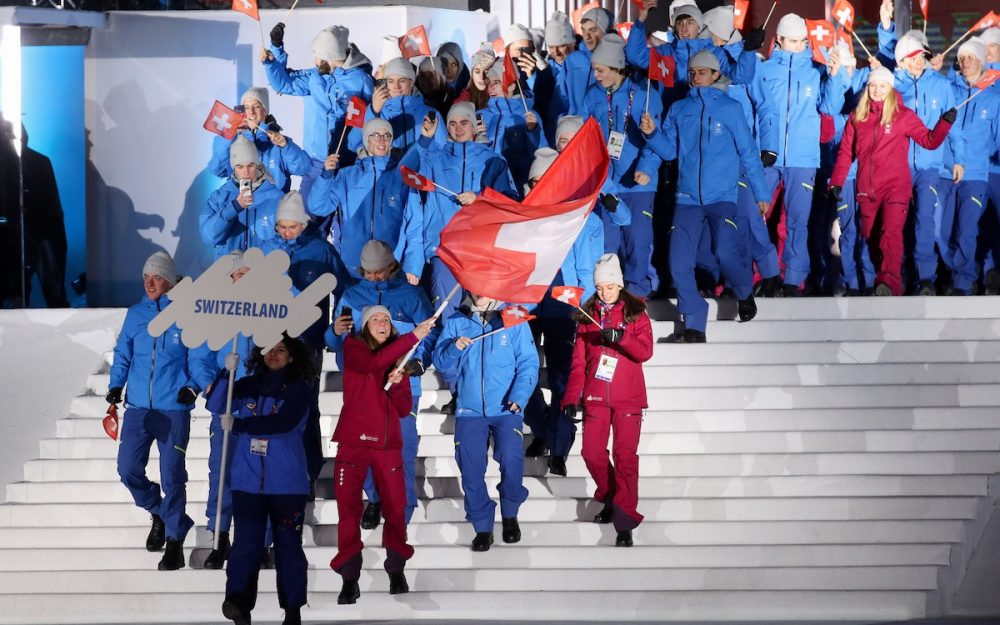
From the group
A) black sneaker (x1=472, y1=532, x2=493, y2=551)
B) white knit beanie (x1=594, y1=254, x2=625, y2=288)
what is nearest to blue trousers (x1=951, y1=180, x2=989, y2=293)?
white knit beanie (x1=594, y1=254, x2=625, y2=288)

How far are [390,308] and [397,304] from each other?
52 mm

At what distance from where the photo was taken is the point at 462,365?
1109 centimetres

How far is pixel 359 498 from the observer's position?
34.7 feet

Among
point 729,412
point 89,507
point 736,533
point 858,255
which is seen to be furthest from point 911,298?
point 89,507

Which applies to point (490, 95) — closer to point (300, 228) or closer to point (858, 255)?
point (300, 228)

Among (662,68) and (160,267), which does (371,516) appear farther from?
(662,68)

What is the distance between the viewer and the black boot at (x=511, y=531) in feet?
36.2

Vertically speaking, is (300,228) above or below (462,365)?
above

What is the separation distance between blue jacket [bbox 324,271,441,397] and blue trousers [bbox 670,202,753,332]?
202cm

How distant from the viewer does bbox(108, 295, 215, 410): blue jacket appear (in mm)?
11352

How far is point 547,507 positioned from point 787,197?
380 cm

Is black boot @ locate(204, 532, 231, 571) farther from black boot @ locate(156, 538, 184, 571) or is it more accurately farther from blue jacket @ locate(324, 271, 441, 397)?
blue jacket @ locate(324, 271, 441, 397)

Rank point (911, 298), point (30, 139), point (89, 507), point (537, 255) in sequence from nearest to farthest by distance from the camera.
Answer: point (537, 255), point (89, 507), point (911, 298), point (30, 139)

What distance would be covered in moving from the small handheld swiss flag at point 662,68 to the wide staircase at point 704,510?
189cm
